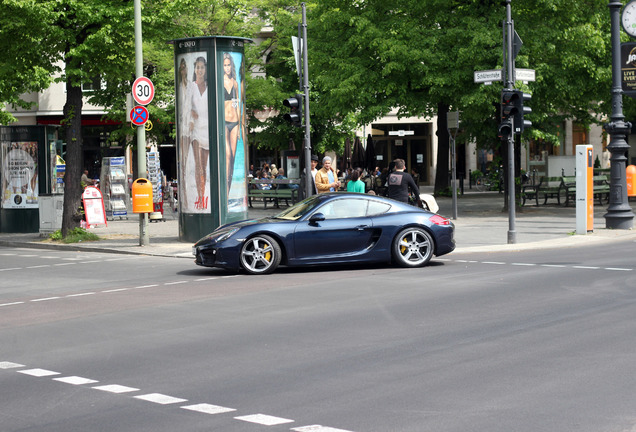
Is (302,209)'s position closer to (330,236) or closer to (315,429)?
(330,236)

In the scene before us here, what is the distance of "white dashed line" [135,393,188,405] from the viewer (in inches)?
254

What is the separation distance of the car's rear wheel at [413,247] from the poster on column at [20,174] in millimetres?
14754

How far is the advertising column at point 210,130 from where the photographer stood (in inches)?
784

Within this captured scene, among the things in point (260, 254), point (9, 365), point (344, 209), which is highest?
point (344, 209)

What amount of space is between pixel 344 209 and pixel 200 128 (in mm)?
6344

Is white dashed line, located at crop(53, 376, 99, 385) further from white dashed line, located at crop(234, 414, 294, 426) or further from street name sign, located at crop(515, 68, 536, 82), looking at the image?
street name sign, located at crop(515, 68, 536, 82)

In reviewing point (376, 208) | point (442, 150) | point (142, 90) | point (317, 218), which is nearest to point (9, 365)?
point (317, 218)

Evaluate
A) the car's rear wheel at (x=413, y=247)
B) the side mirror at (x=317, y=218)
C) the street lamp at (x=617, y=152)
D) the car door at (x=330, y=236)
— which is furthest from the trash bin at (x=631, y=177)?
the side mirror at (x=317, y=218)

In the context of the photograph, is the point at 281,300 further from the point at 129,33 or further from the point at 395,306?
the point at 129,33

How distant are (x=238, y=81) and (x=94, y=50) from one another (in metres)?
3.70

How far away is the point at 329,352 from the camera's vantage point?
26.6 ft

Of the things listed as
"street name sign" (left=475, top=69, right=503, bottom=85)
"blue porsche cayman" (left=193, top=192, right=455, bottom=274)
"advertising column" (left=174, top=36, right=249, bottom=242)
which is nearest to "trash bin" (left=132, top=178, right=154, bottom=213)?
"advertising column" (left=174, top=36, right=249, bottom=242)

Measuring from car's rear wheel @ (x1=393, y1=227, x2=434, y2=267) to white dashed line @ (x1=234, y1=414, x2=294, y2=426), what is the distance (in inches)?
350

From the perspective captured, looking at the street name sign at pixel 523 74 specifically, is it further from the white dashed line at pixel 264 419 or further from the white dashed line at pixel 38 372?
the white dashed line at pixel 264 419
